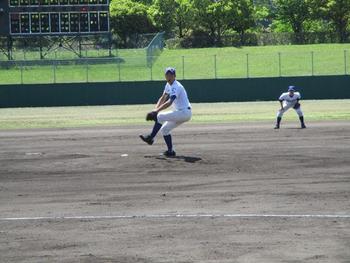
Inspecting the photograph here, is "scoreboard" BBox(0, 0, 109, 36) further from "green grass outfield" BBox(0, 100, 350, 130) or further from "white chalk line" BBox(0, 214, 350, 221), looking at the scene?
"white chalk line" BBox(0, 214, 350, 221)

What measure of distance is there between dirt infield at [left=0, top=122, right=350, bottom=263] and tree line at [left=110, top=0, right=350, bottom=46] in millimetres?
56072

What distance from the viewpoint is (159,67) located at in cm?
6494

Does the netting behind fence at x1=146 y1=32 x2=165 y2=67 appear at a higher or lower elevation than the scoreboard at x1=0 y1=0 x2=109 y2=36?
lower

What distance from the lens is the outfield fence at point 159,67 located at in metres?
59.8

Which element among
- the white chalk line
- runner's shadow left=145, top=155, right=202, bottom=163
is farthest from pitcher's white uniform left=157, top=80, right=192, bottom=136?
the white chalk line

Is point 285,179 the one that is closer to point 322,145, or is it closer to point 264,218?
point 264,218

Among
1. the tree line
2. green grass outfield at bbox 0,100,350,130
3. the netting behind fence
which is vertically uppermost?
the tree line

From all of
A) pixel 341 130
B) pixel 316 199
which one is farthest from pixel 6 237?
pixel 341 130

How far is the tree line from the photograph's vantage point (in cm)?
7900

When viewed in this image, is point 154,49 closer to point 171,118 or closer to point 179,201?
point 171,118

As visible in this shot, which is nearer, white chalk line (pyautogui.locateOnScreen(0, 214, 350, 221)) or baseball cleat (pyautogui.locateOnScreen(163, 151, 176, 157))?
white chalk line (pyautogui.locateOnScreen(0, 214, 350, 221))

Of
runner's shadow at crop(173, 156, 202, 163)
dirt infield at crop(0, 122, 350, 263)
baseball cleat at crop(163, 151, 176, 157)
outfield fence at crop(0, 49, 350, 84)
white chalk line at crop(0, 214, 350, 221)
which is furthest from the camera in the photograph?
outfield fence at crop(0, 49, 350, 84)

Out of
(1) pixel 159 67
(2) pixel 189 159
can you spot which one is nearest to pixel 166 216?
(2) pixel 189 159

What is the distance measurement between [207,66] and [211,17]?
1580 cm
